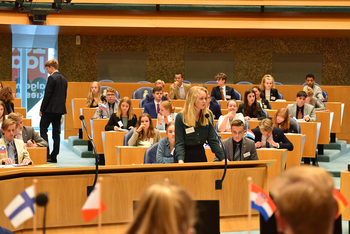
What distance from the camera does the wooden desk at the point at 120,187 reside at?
9.93ft

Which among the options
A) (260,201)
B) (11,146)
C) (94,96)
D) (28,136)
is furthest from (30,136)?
(260,201)

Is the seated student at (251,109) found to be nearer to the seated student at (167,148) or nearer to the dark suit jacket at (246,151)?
the dark suit jacket at (246,151)

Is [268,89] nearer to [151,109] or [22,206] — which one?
[151,109]

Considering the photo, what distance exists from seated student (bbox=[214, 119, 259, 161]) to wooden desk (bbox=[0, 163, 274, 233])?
898mm

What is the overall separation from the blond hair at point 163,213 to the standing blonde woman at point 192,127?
2.53 meters

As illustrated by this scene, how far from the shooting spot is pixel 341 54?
1132cm

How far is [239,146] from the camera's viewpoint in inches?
181

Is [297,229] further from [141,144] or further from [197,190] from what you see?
[141,144]

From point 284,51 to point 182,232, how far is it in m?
11.1

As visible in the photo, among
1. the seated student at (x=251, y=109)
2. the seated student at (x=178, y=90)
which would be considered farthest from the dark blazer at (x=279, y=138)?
the seated student at (x=178, y=90)

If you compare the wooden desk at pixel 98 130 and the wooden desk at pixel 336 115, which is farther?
the wooden desk at pixel 336 115

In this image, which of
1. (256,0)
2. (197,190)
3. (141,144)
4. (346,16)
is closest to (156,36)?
(256,0)

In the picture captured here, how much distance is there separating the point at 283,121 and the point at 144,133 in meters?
2.01

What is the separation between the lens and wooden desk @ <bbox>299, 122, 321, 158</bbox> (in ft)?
21.2
